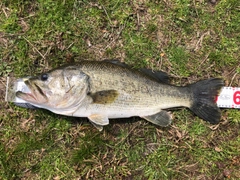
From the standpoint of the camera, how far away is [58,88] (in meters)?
4.11

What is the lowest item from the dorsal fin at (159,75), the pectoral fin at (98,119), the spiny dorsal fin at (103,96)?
the pectoral fin at (98,119)

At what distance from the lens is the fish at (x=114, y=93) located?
4125 mm

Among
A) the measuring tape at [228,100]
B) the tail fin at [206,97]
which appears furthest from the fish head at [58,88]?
the measuring tape at [228,100]

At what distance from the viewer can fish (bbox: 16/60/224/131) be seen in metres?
4.12

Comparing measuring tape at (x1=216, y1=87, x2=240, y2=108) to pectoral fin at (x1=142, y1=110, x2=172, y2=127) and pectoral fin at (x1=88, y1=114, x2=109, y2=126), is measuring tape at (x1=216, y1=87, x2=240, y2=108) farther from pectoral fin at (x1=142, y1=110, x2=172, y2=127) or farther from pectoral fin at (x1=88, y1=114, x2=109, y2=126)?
pectoral fin at (x1=88, y1=114, x2=109, y2=126)

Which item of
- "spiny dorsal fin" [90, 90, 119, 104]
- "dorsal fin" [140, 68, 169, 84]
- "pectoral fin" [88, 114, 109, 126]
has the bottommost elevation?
"pectoral fin" [88, 114, 109, 126]

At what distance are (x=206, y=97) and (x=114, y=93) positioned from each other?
1326 millimetres

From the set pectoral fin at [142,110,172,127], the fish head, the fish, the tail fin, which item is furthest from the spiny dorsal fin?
the tail fin

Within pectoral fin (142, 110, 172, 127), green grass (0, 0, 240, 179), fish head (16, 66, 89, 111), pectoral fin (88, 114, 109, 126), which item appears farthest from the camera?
green grass (0, 0, 240, 179)

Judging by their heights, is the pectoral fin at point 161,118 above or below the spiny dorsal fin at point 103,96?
below

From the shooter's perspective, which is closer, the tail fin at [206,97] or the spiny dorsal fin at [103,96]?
the spiny dorsal fin at [103,96]

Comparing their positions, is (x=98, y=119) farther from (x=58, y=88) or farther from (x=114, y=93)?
(x=58, y=88)

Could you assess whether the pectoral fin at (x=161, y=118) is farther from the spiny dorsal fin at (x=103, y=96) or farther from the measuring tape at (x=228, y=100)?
the measuring tape at (x=228, y=100)

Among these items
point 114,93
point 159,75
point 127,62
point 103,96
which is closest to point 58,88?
point 103,96
